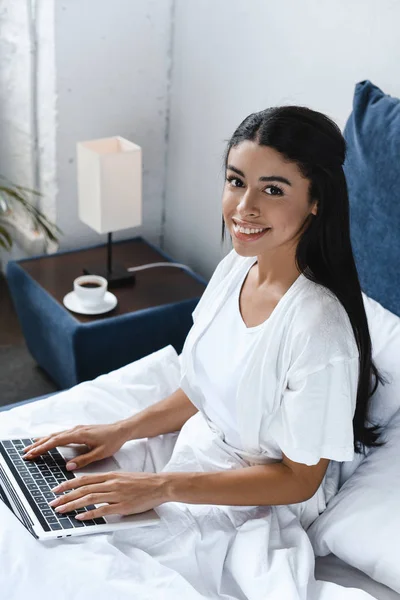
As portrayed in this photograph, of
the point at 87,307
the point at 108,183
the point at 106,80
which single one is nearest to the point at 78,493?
the point at 87,307

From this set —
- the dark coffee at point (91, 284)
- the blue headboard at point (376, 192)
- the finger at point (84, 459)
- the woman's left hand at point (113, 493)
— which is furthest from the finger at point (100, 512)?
the dark coffee at point (91, 284)

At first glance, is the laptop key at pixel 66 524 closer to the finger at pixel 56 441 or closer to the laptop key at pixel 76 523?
the laptop key at pixel 76 523

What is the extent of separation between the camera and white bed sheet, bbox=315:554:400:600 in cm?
130

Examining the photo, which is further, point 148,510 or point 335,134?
point 148,510

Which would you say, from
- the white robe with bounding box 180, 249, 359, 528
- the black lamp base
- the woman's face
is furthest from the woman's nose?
the black lamp base

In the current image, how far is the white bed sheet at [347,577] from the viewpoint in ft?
4.28

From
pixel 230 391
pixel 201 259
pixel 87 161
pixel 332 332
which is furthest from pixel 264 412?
pixel 201 259

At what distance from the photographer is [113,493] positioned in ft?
4.27

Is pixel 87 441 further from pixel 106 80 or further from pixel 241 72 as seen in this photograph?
pixel 106 80

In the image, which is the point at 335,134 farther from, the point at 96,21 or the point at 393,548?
the point at 96,21

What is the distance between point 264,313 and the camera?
1.41m

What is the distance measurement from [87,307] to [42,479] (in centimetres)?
89

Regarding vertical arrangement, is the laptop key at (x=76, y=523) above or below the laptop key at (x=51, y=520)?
below

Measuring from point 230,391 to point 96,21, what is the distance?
148cm
